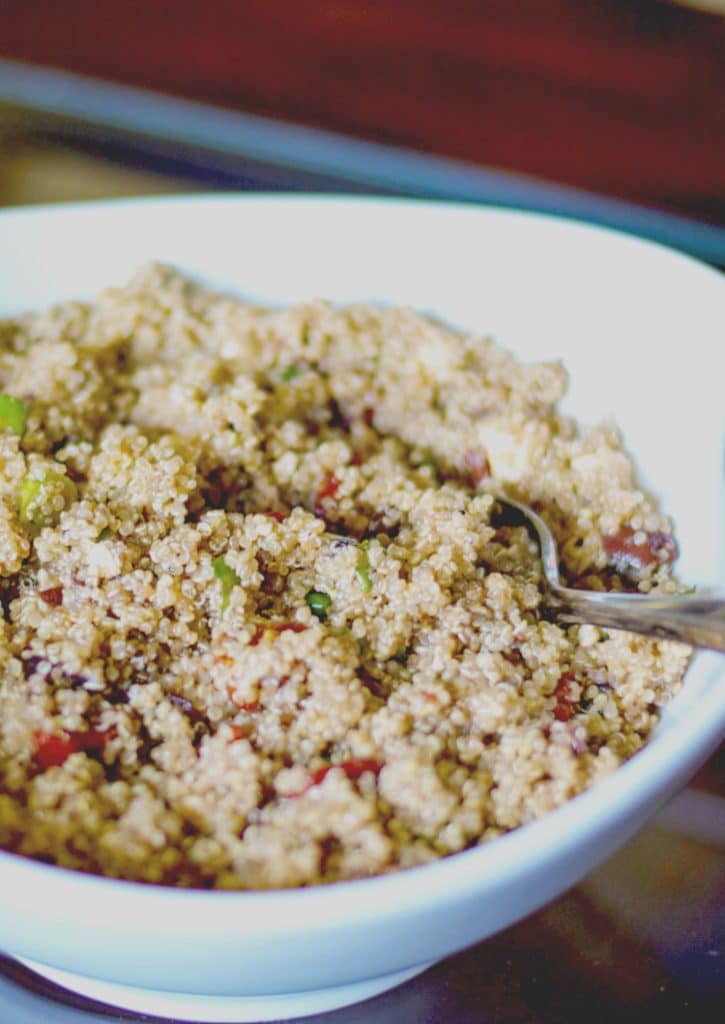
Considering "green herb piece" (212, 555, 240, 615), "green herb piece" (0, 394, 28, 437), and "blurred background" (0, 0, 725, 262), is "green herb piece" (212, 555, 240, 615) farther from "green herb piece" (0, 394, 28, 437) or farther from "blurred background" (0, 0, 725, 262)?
"blurred background" (0, 0, 725, 262)

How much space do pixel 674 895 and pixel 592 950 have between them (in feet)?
0.38

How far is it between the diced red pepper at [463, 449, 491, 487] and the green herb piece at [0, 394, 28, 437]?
0.50m

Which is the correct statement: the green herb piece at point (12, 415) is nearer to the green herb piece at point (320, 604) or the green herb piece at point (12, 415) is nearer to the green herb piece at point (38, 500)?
the green herb piece at point (38, 500)

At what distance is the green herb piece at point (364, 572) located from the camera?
106 centimetres

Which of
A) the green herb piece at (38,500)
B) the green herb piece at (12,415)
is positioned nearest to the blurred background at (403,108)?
the green herb piece at (38,500)

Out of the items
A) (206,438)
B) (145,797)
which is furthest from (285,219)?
(145,797)

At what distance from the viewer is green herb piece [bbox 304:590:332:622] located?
3.51ft

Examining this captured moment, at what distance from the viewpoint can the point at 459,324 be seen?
1.49m

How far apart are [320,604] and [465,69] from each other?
1670 mm

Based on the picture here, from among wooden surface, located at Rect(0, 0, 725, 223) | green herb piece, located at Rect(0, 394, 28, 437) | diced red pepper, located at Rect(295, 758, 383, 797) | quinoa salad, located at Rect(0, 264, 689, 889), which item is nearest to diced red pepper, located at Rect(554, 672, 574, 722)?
quinoa salad, located at Rect(0, 264, 689, 889)

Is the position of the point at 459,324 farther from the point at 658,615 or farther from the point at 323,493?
the point at 658,615

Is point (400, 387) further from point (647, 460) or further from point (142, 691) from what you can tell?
point (142, 691)

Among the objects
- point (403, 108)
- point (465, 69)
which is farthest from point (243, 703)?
point (465, 69)

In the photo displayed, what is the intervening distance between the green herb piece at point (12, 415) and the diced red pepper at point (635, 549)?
2.13 ft
